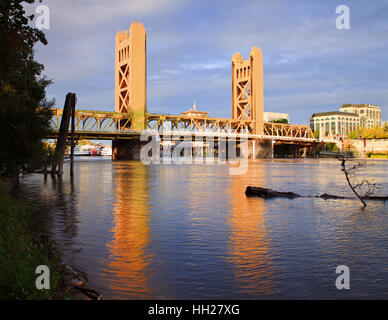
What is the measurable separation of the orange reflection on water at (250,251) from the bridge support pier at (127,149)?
9621 cm

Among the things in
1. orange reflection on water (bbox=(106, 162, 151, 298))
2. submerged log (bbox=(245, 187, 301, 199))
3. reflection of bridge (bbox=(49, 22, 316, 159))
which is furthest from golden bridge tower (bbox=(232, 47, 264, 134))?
orange reflection on water (bbox=(106, 162, 151, 298))

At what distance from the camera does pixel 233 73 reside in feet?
A: 559

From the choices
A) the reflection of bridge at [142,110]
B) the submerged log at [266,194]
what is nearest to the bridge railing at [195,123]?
the reflection of bridge at [142,110]

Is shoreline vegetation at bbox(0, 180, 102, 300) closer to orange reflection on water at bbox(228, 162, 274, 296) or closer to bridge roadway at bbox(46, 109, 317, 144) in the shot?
orange reflection on water at bbox(228, 162, 274, 296)

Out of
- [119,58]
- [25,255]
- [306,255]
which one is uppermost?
[119,58]

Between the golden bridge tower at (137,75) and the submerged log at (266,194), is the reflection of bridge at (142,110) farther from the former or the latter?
the submerged log at (266,194)

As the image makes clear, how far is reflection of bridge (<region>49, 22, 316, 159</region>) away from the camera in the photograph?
112688 mm

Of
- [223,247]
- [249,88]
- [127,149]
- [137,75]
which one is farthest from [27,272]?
[249,88]

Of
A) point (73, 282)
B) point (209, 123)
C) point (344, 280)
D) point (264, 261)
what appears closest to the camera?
point (73, 282)

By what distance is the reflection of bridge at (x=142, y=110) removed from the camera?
370 feet

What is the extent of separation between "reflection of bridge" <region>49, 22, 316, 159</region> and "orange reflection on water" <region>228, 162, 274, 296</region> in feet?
268

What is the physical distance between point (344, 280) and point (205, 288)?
9.82ft

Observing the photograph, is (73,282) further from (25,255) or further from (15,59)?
(15,59)

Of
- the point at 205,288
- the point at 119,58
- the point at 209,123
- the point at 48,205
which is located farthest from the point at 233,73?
the point at 205,288
